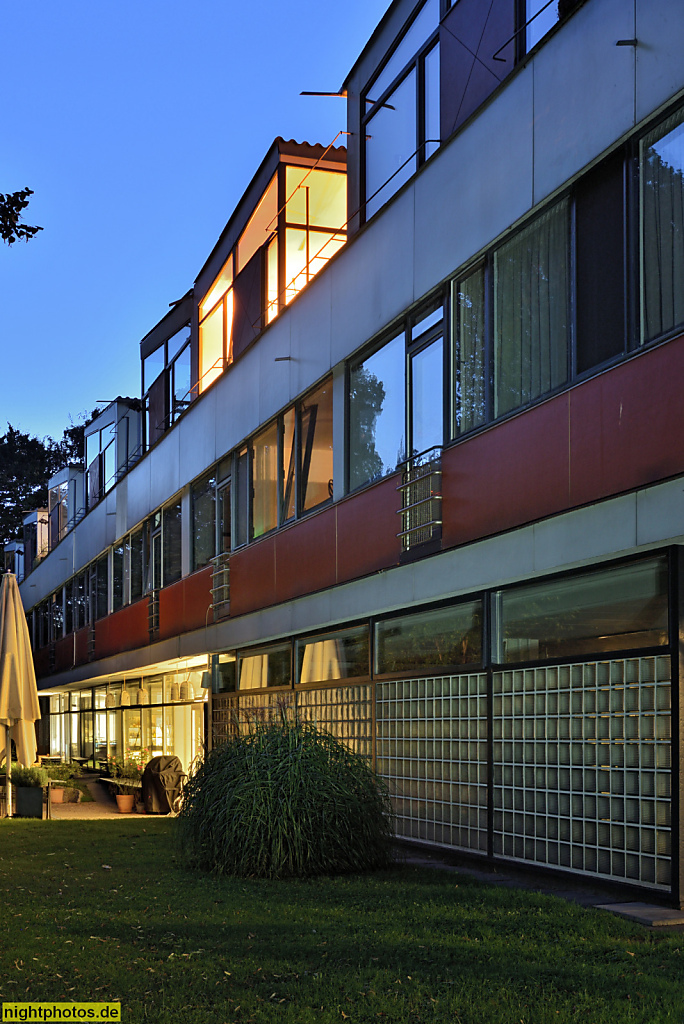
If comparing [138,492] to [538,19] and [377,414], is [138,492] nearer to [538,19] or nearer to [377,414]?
[377,414]

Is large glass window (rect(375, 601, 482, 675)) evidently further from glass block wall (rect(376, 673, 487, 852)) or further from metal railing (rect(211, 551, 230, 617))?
metal railing (rect(211, 551, 230, 617))

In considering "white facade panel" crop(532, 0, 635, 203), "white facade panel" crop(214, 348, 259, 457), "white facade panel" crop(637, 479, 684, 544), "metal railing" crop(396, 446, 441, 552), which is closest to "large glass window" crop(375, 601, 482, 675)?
"metal railing" crop(396, 446, 441, 552)

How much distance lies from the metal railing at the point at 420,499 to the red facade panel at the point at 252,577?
5.02 m

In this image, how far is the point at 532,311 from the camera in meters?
10.7

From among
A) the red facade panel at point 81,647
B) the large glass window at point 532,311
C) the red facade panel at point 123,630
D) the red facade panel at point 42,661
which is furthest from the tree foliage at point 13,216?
the red facade panel at point 42,661

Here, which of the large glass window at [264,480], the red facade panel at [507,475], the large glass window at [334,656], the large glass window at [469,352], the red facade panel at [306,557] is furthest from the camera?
the large glass window at [264,480]

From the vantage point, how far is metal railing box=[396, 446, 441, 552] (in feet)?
40.4

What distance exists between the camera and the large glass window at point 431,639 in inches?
469

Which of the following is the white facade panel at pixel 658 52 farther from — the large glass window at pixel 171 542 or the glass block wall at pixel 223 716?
the large glass window at pixel 171 542

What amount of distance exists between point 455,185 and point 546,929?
750cm

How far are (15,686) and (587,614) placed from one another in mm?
11846

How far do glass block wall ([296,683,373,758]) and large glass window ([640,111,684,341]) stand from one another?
679 centimetres

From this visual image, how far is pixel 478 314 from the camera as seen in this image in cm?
1175

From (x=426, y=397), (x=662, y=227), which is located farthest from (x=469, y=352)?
(x=662, y=227)
